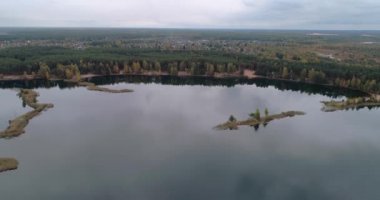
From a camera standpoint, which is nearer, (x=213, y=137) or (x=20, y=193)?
(x=20, y=193)

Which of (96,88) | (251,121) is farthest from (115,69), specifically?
(251,121)

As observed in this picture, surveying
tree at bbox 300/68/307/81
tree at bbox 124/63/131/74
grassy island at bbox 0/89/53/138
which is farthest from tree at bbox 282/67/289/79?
grassy island at bbox 0/89/53/138

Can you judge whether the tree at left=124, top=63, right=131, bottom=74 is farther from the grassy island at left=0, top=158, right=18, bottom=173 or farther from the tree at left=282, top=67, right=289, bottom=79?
the grassy island at left=0, top=158, right=18, bottom=173

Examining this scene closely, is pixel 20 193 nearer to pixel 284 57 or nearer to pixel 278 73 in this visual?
pixel 278 73

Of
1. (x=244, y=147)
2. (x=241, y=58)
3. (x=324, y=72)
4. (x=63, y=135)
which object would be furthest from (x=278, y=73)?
(x=63, y=135)

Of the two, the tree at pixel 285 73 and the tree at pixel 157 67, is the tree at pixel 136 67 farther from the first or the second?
the tree at pixel 285 73
